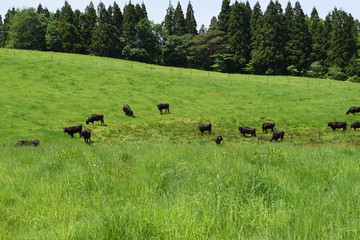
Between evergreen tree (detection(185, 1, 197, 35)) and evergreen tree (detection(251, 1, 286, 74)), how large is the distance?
2836 centimetres

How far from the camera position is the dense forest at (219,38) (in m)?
77.9

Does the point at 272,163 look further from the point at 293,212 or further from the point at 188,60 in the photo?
the point at 188,60

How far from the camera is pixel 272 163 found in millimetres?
6656

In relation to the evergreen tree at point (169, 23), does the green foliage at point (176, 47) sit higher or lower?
lower

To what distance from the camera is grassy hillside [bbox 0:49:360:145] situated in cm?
2502

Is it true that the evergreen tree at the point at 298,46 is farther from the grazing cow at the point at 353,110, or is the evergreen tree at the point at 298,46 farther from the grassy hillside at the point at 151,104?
the grazing cow at the point at 353,110

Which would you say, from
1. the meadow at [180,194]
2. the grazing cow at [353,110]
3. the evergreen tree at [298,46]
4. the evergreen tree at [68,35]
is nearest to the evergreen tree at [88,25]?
the evergreen tree at [68,35]

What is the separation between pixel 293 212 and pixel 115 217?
214 cm

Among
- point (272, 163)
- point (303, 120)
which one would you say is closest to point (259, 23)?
point (303, 120)

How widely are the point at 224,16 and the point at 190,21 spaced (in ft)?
49.6

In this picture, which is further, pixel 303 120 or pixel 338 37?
pixel 338 37

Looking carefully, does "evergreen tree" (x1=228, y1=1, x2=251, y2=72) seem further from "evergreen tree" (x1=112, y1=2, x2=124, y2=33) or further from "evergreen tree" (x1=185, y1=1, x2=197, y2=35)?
"evergreen tree" (x1=112, y1=2, x2=124, y2=33)

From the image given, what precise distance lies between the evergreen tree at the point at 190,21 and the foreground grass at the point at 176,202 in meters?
103

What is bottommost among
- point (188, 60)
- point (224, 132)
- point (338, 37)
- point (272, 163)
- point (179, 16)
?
point (224, 132)
